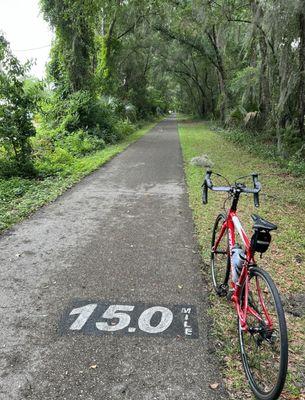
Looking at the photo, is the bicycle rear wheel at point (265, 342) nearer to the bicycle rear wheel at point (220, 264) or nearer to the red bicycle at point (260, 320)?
the red bicycle at point (260, 320)

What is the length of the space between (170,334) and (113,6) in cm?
1131

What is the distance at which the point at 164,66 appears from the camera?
36.4 meters

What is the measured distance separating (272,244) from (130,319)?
109 inches

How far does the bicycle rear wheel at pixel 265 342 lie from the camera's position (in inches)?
89.7

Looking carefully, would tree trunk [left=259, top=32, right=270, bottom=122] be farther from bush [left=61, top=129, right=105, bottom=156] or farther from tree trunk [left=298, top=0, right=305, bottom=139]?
bush [left=61, top=129, right=105, bottom=156]

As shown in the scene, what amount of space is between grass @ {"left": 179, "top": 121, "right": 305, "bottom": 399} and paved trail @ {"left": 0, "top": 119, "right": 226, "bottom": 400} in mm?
156

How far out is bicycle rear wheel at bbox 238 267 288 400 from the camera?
2.28 m

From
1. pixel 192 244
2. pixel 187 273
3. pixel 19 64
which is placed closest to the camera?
pixel 187 273

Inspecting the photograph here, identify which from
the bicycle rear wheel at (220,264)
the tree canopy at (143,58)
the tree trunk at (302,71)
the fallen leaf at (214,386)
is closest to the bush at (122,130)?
the tree canopy at (143,58)

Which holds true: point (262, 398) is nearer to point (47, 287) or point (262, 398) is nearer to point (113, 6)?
point (47, 287)

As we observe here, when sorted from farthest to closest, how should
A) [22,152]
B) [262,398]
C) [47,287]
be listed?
[22,152] < [47,287] < [262,398]

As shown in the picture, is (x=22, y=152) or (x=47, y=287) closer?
(x=47, y=287)

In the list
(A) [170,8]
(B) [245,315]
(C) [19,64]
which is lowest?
(B) [245,315]

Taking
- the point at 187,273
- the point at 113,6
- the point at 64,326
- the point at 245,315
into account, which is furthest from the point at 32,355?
the point at 113,6
